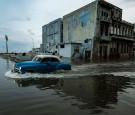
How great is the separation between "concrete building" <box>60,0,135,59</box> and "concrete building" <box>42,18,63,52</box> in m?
2.20

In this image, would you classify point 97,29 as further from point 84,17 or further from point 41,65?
point 41,65

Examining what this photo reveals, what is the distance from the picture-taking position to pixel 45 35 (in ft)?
203

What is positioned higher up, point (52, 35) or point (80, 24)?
point (80, 24)

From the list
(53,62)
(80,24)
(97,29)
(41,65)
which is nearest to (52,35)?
(80,24)

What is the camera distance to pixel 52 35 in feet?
186

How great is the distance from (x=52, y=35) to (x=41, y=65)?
44.0 metres

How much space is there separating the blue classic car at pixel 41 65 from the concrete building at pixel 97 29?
25117 millimetres

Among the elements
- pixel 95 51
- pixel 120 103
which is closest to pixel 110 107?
pixel 120 103

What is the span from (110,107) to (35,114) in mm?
2621

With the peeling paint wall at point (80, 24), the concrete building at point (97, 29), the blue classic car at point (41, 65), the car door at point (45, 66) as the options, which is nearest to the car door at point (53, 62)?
the blue classic car at point (41, 65)

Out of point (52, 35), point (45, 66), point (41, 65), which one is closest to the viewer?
point (41, 65)

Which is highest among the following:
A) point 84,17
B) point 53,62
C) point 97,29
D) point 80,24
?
point 84,17

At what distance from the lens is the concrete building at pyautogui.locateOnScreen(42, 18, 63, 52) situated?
51688 millimetres

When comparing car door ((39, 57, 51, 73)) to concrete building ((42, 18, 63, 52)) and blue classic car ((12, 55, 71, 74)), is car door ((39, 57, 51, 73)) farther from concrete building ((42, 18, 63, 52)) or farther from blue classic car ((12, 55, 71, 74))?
concrete building ((42, 18, 63, 52))
